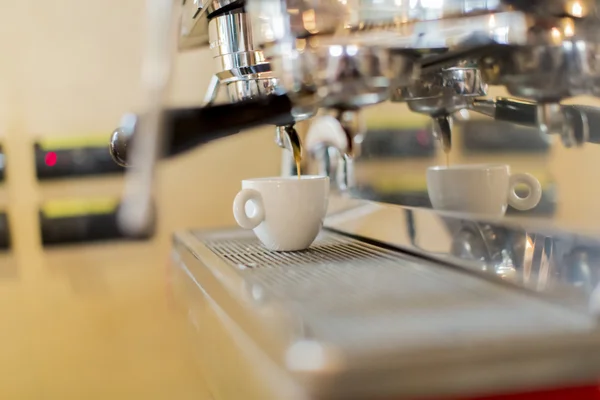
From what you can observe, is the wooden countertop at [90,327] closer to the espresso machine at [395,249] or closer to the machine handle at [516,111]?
the espresso machine at [395,249]

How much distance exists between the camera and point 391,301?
315 millimetres

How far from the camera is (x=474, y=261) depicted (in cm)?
40

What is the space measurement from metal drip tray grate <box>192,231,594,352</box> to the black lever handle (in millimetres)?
97

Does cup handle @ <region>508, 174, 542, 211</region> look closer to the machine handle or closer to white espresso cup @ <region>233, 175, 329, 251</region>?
the machine handle

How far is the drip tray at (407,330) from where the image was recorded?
0.23m

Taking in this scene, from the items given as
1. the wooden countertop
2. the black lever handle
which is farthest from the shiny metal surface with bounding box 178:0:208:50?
the wooden countertop

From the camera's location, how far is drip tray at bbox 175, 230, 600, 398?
234mm

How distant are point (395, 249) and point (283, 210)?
98 mm

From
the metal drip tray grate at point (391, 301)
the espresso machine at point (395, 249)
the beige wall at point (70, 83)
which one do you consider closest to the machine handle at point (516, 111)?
the espresso machine at point (395, 249)

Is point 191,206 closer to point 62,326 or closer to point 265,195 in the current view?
point 62,326

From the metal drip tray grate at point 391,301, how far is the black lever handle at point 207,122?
0.10 m

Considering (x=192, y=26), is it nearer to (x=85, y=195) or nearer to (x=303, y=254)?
(x=303, y=254)

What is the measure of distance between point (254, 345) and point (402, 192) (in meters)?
0.43

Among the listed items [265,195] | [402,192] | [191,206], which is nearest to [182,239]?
[265,195]
